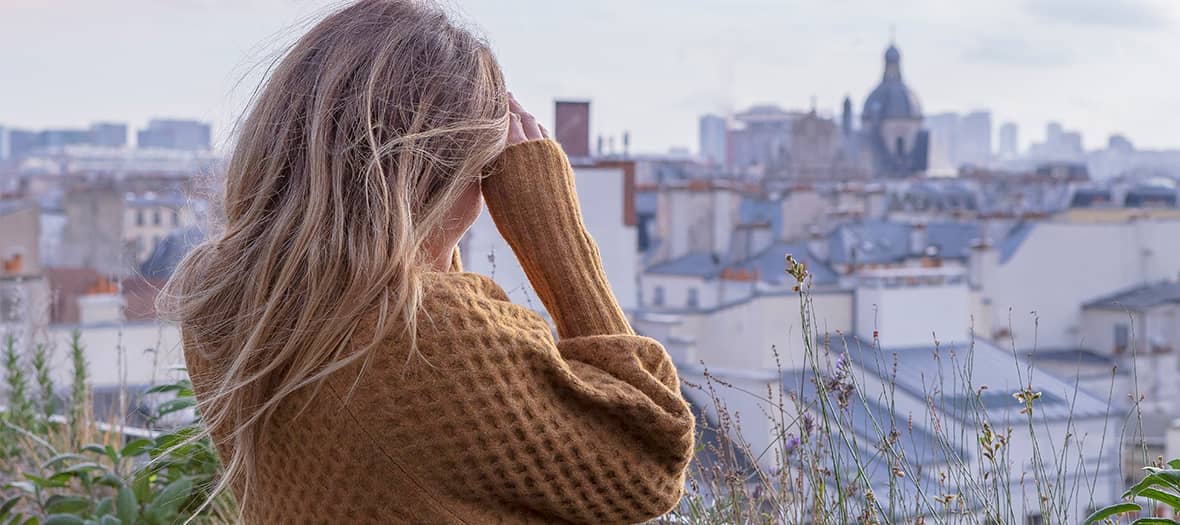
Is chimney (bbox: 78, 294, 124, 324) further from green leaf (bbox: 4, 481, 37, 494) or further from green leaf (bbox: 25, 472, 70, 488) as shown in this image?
green leaf (bbox: 25, 472, 70, 488)

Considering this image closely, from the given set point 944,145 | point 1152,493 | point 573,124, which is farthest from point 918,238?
point 944,145

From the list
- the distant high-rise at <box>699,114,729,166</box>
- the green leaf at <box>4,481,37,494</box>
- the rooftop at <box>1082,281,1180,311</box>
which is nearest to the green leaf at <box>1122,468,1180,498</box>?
the green leaf at <box>4,481,37,494</box>

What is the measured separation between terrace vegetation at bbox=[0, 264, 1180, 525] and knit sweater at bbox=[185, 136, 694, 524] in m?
0.20

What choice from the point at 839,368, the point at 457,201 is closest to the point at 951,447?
the point at 839,368

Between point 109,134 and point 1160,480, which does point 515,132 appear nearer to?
point 1160,480

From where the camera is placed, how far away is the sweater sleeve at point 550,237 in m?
1.23

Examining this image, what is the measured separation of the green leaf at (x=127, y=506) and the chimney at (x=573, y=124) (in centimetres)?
986

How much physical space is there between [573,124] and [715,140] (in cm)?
4194

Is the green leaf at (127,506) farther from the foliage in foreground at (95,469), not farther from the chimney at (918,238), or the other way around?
the chimney at (918,238)

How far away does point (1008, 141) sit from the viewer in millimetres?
58531

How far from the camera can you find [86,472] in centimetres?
248

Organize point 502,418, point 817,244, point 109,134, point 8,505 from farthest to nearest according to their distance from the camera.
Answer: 1. point 109,134
2. point 817,244
3. point 8,505
4. point 502,418

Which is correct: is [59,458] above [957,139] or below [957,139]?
below

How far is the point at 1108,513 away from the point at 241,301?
78cm
